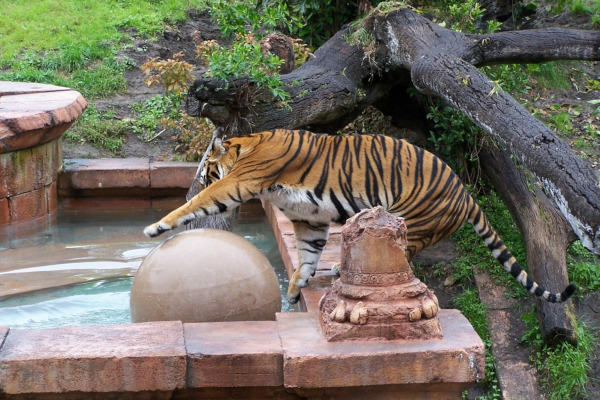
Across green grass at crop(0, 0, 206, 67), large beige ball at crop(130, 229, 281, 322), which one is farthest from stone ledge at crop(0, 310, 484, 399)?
Result: green grass at crop(0, 0, 206, 67)

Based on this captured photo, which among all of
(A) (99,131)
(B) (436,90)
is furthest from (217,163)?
(A) (99,131)

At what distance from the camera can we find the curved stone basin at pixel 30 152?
25.0 ft

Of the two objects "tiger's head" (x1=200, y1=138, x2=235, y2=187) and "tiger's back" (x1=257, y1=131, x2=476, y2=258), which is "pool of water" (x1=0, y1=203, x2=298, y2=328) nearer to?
"tiger's back" (x1=257, y1=131, x2=476, y2=258)

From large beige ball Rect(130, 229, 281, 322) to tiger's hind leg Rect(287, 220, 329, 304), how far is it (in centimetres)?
79

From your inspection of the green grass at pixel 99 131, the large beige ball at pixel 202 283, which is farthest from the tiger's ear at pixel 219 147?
the green grass at pixel 99 131

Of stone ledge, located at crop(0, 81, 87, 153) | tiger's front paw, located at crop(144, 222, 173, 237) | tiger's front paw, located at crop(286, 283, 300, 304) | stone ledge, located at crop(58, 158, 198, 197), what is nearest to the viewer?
tiger's front paw, located at crop(144, 222, 173, 237)

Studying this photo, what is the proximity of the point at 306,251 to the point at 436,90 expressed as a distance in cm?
178

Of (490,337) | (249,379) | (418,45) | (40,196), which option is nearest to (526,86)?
(418,45)

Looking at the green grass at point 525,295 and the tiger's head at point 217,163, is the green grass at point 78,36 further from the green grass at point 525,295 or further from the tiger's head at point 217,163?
the green grass at point 525,295

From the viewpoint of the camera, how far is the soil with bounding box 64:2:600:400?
6.02 metres

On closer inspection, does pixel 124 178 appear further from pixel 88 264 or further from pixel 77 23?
pixel 77 23

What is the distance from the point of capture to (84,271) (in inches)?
273

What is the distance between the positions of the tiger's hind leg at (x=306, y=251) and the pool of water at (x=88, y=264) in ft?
0.94

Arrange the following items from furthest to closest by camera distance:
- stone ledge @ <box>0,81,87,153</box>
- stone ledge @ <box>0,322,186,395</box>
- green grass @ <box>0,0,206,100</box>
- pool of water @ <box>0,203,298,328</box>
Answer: green grass @ <box>0,0,206,100</box> < stone ledge @ <box>0,81,87,153</box> < pool of water @ <box>0,203,298,328</box> < stone ledge @ <box>0,322,186,395</box>
